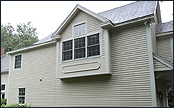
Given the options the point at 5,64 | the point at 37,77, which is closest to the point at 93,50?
the point at 37,77

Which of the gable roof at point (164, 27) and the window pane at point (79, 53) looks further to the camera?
the gable roof at point (164, 27)

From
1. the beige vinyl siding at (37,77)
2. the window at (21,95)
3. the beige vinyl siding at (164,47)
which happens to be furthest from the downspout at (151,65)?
the window at (21,95)

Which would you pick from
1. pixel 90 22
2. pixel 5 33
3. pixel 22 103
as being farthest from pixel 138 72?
pixel 5 33

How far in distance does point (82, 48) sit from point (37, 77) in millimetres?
4997

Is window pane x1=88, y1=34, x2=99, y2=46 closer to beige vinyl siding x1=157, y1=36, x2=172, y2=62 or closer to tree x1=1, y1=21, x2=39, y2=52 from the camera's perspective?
beige vinyl siding x1=157, y1=36, x2=172, y2=62

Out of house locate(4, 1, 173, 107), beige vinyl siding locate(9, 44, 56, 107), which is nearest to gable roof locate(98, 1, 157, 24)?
house locate(4, 1, 173, 107)

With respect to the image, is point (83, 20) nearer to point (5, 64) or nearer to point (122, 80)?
point (122, 80)

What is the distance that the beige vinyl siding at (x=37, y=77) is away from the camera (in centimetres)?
1311

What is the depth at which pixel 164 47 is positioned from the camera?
1143 cm

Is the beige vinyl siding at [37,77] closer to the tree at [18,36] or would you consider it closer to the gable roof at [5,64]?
the gable roof at [5,64]

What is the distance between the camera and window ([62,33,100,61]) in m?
10.9

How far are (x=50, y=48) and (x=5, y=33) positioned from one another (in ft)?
92.3

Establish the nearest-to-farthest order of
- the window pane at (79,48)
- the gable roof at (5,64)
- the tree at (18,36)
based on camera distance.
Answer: the window pane at (79,48)
the gable roof at (5,64)
the tree at (18,36)

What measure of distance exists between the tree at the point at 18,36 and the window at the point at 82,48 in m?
24.1
